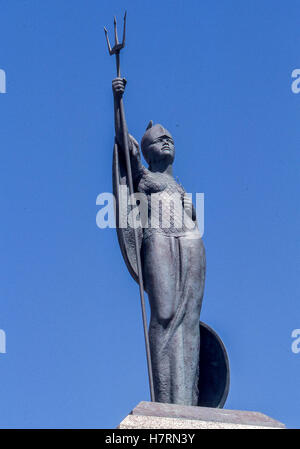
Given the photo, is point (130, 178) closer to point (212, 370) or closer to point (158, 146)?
point (158, 146)

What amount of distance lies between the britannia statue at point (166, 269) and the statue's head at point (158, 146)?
1 cm

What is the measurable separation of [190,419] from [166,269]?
8.03 feet

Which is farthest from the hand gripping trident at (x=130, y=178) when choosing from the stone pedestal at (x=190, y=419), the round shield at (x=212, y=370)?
the stone pedestal at (x=190, y=419)

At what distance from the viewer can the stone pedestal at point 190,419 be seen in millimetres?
9328

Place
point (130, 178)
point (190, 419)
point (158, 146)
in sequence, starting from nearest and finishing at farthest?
point (190, 419)
point (130, 178)
point (158, 146)

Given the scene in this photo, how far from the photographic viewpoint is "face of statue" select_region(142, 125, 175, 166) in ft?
41.1

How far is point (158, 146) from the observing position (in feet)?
41.1

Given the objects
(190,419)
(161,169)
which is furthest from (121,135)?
(190,419)

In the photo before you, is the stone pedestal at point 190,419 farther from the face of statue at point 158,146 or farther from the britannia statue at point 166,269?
the face of statue at point 158,146

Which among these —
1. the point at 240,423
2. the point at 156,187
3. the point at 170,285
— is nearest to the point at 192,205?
the point at 156,187

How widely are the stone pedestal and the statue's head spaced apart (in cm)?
382

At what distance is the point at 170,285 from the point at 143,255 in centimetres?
56
